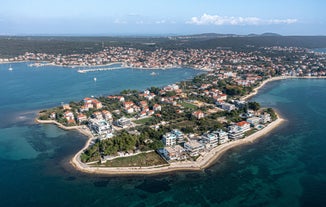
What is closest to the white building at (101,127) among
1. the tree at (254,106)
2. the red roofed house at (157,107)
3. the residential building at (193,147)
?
the red roofed house at (157,107)

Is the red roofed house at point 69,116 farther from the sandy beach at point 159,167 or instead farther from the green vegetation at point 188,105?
the green vegetation at point 188,105

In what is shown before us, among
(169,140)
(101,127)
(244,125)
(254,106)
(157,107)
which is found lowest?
(169,140)

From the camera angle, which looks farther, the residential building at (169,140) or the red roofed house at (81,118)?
the red roofed house at (81,118)

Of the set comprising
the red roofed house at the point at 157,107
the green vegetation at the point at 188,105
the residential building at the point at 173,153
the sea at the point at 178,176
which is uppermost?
the red roofed house at the point at 157,107

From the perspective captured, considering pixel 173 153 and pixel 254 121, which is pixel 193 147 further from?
pixel 254 121

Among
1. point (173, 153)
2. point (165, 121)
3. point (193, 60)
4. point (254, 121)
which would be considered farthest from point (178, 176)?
point (193, 60)

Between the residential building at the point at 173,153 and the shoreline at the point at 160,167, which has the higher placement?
the residential building at the point at 173,153

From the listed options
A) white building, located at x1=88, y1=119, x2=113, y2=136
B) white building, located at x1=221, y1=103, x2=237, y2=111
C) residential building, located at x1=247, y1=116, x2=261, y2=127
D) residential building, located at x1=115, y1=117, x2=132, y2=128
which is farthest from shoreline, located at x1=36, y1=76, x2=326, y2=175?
white building, located at x1=221, y1=103, x2=237, y2=111

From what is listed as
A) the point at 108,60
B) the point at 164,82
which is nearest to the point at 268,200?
the point at 164,82

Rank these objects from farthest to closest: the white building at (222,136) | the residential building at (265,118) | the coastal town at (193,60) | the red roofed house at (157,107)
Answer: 1. the coastal town at (193,60)
2. the red roofed house at (157,107)
3. the residential building at (265,118)
4. the white building at (222,136)

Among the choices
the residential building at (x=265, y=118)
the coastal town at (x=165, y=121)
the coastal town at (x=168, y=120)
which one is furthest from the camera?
the residential building at (x=265, y=118)

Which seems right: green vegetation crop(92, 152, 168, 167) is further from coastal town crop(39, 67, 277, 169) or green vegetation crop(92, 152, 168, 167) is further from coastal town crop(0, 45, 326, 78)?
coastal town crop(0, 45, 326, 78)

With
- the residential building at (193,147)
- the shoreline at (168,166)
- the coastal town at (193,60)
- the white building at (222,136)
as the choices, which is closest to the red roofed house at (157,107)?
the white building at (222,136)
